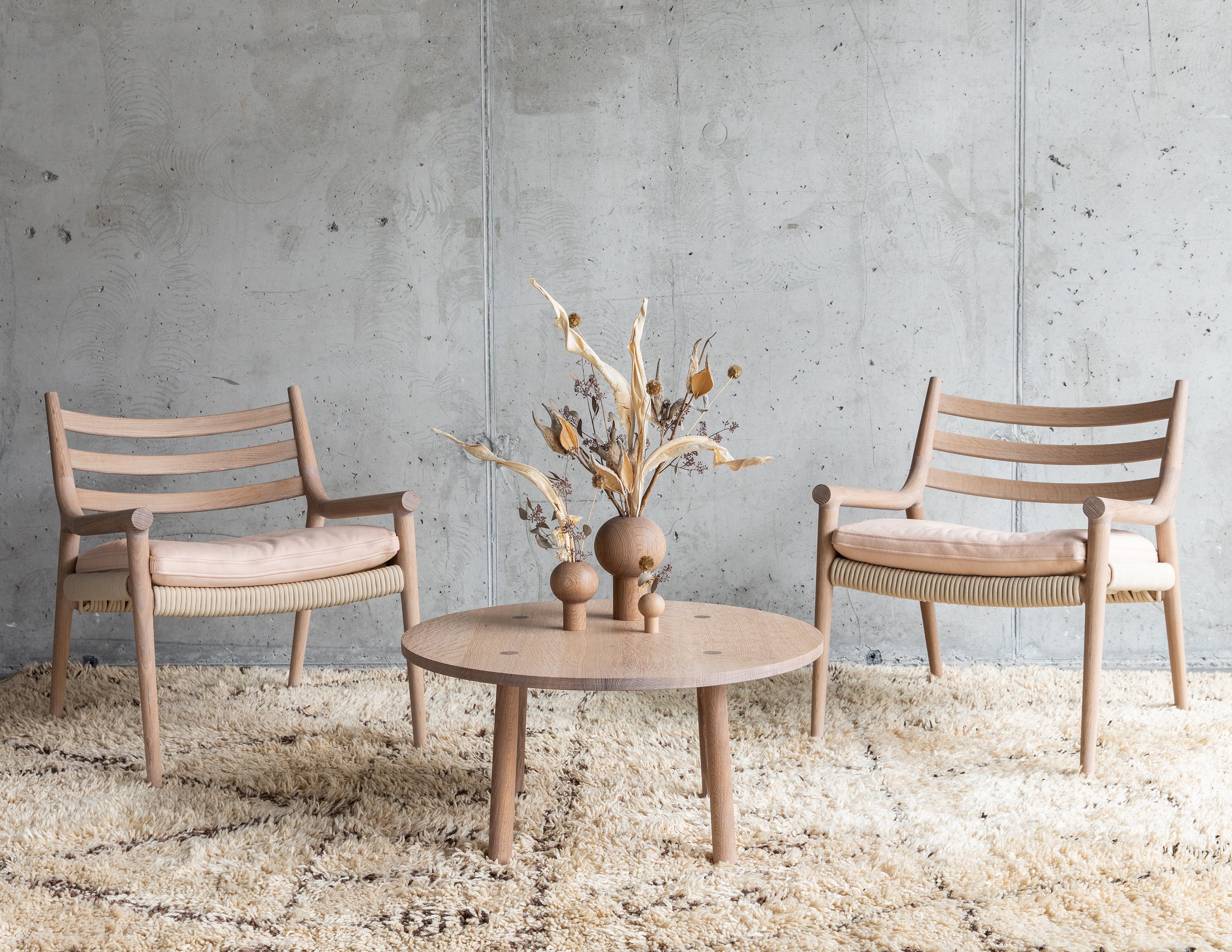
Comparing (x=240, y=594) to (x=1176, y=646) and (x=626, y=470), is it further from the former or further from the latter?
(x=1176, y=646)

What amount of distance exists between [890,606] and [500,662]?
1.79 metres

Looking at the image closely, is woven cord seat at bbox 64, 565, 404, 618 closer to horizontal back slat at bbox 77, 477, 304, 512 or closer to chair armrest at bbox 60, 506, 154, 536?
chair armrest at bbox 60, 506, 154, 536

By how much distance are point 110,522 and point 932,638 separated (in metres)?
2.12

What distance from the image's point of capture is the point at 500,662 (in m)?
1.55

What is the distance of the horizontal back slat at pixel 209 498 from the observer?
8.54ft

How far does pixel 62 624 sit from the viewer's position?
2383 millimetres

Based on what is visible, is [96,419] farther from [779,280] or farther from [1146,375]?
[1146,375]

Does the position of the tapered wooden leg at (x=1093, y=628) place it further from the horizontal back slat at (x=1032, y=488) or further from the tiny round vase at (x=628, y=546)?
the tiny round vase at (x=628, y=546)

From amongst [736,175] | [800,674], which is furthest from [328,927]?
[736,175]

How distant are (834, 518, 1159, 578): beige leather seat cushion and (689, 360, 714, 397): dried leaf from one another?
2.22 ft

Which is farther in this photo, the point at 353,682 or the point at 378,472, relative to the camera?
the point at 378,472

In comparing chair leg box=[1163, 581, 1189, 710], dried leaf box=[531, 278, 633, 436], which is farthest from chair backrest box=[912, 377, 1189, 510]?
dried leaf box=[531, 278, 633, 436]

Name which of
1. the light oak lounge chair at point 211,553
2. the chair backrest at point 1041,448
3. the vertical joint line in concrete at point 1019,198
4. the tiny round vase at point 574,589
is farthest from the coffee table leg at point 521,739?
the vertical joint line in concrete at point 1019,198

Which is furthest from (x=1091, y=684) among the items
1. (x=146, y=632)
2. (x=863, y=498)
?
(x=146, y=632)
